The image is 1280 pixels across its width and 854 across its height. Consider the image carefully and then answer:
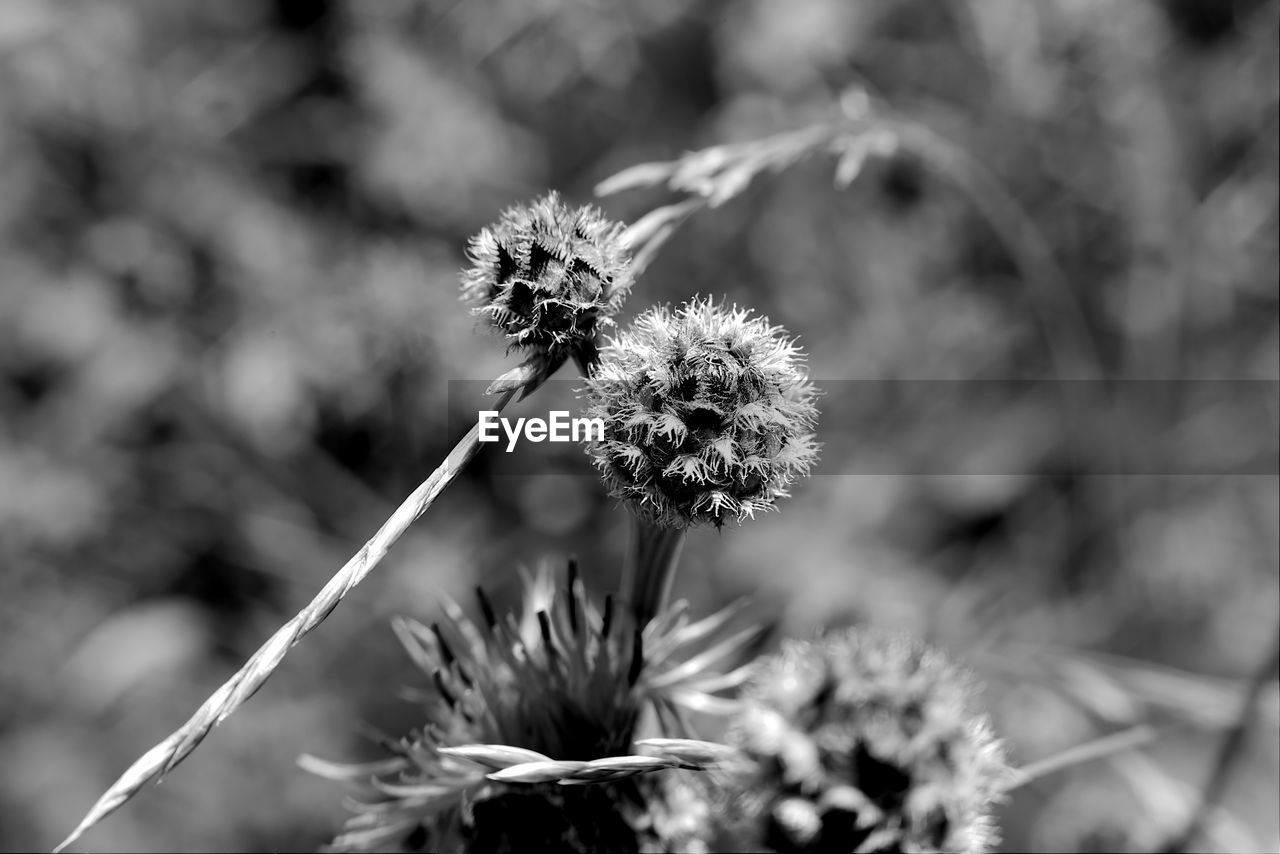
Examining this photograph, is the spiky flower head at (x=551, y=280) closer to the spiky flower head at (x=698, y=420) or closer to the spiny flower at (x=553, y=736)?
the spiky flower head at (x=698, y=420)

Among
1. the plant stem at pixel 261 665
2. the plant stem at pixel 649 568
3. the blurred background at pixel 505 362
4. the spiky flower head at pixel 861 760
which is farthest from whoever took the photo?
the blurred background at pixel 505 362

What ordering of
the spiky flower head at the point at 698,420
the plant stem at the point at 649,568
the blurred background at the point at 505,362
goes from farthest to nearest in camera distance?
the blurred background at the point at 505,362 < the plant stem at the point at 649,568 < the spiky flower head at the point at 698,420

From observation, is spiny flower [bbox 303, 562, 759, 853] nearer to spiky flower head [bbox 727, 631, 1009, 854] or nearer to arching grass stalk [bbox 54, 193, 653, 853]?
spiky flower head [bbox 727, 631, 1009, 854]

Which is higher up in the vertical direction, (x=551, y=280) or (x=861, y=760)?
(x=551, y=280)

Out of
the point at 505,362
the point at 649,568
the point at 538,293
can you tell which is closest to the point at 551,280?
the point at 538,293

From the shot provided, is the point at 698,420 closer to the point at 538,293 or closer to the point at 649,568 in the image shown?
the point at 538,293

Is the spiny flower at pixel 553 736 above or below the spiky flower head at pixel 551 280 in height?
below

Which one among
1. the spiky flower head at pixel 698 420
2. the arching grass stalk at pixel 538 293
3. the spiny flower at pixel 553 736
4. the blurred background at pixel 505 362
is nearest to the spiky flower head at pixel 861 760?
Answer: the spiny flower at pixel 553 736

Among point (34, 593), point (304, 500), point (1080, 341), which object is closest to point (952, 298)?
point (1080, 341)
